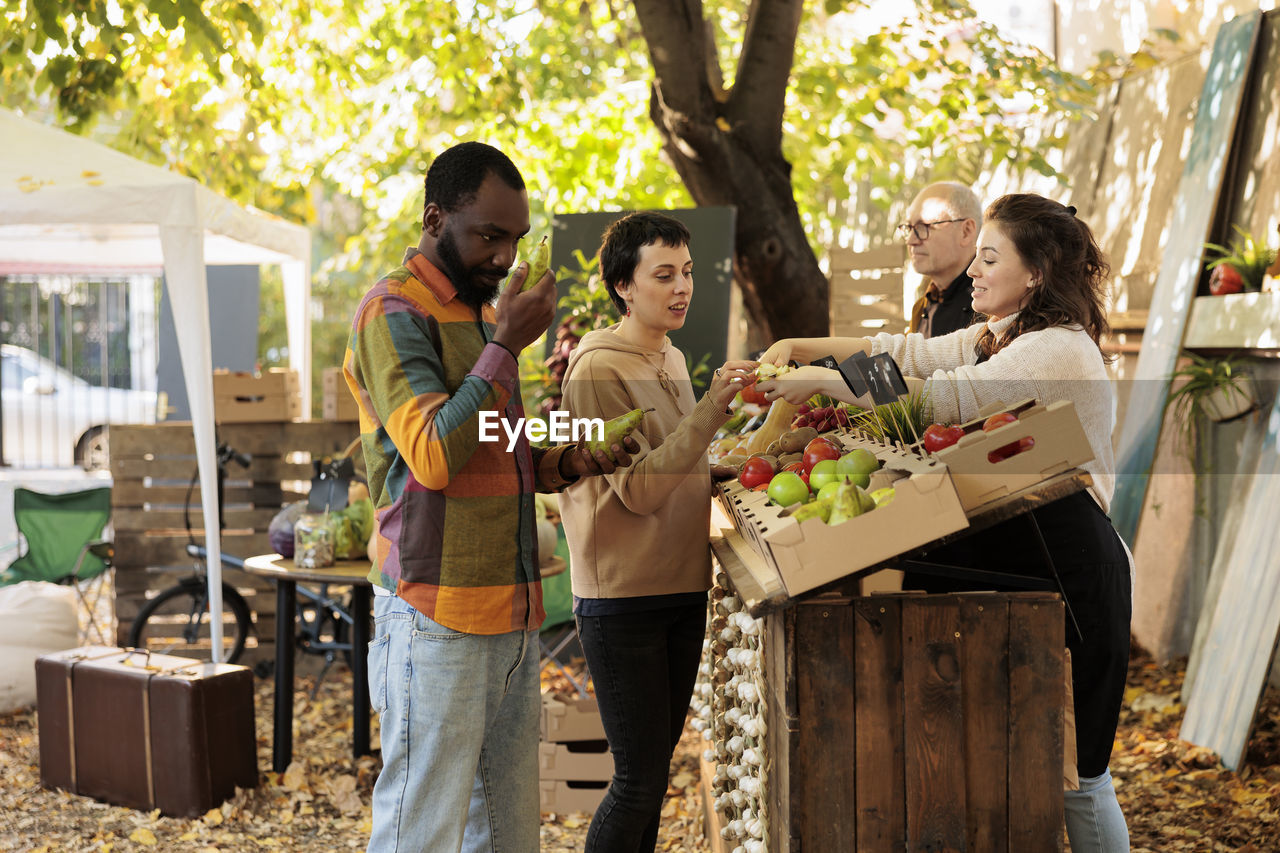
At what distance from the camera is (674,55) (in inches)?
213

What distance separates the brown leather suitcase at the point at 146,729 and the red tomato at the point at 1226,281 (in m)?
4.15

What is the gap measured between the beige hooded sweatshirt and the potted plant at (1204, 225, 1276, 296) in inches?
124

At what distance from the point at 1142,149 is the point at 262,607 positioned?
5.18 meters

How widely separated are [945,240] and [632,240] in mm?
1368

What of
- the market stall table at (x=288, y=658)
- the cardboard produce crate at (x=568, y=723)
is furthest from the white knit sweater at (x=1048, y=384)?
the market stall table at (x=288, y=658)

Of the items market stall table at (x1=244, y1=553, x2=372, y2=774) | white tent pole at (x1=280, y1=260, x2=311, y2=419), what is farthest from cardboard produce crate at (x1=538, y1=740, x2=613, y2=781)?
white tent pole at (x1=280, y1=260, x2=311, y2=419)

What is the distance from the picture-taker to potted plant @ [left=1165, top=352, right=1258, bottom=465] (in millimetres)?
4715

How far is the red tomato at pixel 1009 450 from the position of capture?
6.49 ft

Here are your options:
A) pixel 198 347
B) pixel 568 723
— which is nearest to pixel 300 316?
pixel 198 347

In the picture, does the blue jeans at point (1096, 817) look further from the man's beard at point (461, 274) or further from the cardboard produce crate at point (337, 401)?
the cardboard produce crate at point (337, 401)

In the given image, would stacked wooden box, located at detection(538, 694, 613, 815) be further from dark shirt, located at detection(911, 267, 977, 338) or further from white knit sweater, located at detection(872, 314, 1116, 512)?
white knit sweater, located at detection(872, 314, 1116, 512)

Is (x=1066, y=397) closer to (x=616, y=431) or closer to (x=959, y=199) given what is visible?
(x=616, y=431)

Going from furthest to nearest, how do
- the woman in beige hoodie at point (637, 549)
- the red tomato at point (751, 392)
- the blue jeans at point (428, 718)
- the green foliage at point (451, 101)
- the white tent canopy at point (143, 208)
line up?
the green foliage at point (451, 101) → the white tent canopy at point (143, 208) → the woman in beige hoodie at point (637, 549) → the red tomato at point (751, 392) → the blue jeans at point (428, 718)

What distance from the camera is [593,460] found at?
7.23ft
